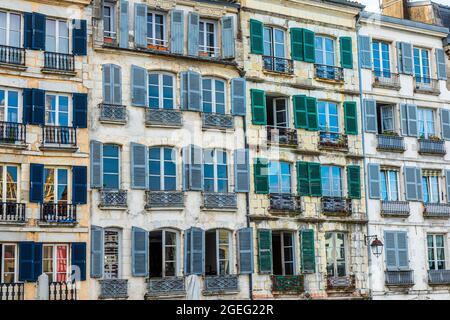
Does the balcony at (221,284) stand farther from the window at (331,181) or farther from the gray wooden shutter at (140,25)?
the gray wooden shutter at (140,25)

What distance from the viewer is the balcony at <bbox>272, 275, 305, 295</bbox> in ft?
84.5

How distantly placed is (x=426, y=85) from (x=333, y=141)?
6164mm

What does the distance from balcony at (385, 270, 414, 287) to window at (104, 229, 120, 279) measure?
1099 cm

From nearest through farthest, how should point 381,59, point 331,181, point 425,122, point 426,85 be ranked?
1. point 331,181
2. point 381,59
3. point 425,122
4. point 426,85

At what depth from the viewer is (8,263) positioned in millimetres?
21188

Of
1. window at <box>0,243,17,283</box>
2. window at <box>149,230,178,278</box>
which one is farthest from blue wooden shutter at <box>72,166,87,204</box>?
window at <box>149,230,178,278</box>

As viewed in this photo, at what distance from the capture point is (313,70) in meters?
28.9

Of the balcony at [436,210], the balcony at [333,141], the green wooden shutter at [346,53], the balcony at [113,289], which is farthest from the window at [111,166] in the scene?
the balcony at [436,210]

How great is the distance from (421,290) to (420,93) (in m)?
8.31

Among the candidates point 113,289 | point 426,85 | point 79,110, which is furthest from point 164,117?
point 426,85

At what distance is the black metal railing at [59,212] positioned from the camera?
21938mm

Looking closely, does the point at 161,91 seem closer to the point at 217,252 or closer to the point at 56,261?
the point at 217,252
